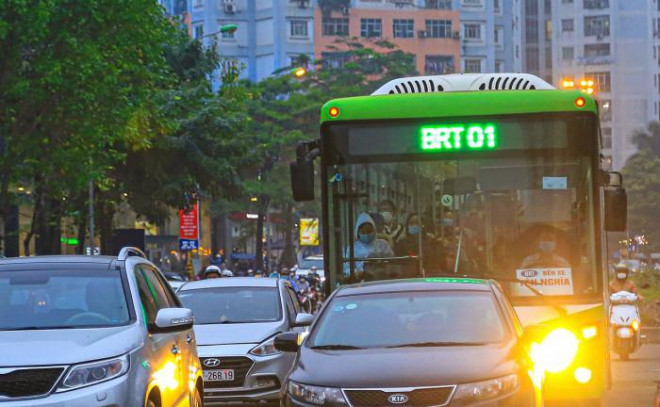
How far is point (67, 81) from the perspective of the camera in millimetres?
29938

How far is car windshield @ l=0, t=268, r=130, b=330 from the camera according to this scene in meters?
10.0

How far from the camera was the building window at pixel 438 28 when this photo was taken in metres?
123

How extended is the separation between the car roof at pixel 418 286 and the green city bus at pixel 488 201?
222 centimetres

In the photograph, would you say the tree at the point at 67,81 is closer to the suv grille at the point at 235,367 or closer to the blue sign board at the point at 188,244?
the suv grille at the point at 235,367

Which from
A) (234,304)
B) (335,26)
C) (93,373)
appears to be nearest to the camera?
(93,373)

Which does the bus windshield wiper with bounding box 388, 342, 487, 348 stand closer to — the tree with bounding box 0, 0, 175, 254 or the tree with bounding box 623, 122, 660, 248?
the tree with bounding box 0, 0, 175, 254

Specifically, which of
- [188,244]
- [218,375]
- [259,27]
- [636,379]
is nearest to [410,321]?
[218,375]

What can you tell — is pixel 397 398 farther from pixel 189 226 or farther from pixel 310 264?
pixel 310 264

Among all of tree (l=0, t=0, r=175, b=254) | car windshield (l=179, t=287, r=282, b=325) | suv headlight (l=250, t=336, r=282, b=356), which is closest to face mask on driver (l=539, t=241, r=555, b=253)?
suv headlight (l=250, t=336, r=282, b=356)

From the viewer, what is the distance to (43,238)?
41.6m

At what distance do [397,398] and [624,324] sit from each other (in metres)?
16.0

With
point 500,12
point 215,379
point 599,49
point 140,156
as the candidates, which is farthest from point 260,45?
point 215,379

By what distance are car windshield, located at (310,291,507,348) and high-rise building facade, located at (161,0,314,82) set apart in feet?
359

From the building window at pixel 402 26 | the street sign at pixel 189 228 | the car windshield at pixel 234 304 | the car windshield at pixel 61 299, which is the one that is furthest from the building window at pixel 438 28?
the car windshield at pixel 61 299
